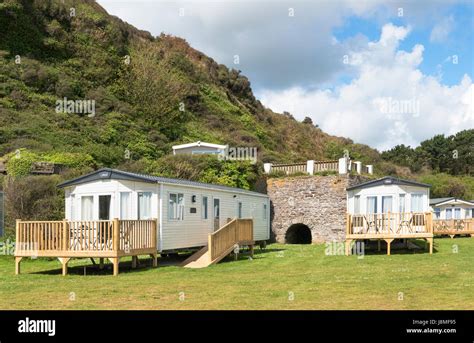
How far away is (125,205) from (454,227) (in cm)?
2493

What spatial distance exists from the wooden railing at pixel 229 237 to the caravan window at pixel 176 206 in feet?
4.97

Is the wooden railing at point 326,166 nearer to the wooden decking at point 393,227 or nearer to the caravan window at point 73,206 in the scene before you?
the wooden decking at point 393,227

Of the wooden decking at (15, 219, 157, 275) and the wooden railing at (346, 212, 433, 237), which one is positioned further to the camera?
the wooden railing at (346, 212, 433, 237)

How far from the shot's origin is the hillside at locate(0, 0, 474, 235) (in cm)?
3388

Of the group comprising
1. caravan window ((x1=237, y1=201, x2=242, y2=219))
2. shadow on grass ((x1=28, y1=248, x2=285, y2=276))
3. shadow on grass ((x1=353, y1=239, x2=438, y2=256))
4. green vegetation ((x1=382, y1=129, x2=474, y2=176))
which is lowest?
shadow on grass ((x1=28, y1=248, x2=285, y2=276))

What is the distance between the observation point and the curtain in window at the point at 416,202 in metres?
27.6

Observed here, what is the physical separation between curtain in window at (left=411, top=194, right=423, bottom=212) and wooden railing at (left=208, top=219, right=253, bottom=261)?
308 inches

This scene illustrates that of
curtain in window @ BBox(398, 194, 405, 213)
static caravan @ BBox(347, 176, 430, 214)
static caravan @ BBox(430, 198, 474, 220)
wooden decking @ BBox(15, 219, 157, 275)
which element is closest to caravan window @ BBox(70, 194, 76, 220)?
wooden decking @ BBox(15, 219, 157, 275)

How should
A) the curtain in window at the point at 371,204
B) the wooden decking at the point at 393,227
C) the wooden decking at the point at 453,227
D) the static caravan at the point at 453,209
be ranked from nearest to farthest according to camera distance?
the wooden decking at the point at 393,227 < the curtain in window at the point at 371,204 < the wooden decking at the point at 453,227 < the static caravan at the point at 453,209

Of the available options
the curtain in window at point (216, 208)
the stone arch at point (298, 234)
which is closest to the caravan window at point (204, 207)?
the curtain in window at point (216, 208)

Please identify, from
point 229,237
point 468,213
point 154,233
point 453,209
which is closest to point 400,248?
point 229,237

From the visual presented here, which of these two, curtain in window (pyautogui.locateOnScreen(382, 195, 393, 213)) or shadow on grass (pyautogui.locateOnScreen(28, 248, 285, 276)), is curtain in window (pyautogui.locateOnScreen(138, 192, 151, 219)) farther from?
curtain in window (pyautogui.locateOnScreen(382, 195, 393, 213))

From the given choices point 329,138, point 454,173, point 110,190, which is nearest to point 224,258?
point 110,190
